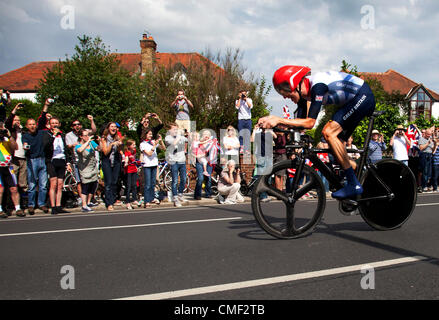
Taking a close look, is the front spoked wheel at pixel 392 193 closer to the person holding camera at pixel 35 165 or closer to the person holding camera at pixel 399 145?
the person holding camera at pixel 35 165

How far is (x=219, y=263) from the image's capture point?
11.5 feet

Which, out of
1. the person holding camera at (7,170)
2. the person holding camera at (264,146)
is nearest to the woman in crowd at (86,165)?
the person holding camera at (7,170)

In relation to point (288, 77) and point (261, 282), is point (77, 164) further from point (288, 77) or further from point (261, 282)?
point (261, 282)

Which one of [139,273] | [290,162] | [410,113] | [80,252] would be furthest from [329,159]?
[410,113]

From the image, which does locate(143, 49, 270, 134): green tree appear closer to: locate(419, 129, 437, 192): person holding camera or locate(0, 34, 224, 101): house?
locate(419, 129, 437, 192): person holding camera

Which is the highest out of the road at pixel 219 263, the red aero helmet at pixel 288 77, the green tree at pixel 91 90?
the green tree at pixel 91 90

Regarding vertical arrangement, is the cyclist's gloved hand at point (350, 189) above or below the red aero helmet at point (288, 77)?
below

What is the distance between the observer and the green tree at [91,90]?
2747cm

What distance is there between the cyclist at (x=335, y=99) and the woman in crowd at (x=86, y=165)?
6.26 m

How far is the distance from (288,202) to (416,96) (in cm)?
6482

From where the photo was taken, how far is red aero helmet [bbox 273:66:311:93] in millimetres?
4082

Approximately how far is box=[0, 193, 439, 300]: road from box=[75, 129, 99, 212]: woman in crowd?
322cm

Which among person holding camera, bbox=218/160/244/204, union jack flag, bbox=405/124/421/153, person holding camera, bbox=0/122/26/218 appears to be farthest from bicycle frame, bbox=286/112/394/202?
union jack flag, bbox=405/124/421/153

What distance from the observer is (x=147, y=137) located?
983 centimetres
